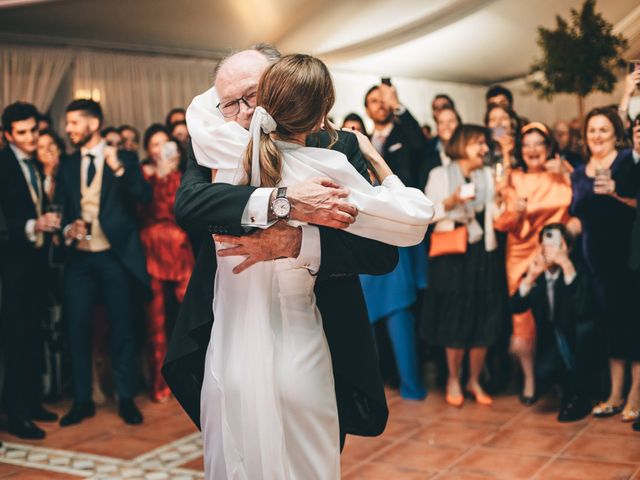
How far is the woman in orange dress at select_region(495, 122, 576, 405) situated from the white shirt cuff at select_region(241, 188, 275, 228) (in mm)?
3279

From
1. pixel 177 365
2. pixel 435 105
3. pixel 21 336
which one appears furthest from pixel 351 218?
pixel 435 105

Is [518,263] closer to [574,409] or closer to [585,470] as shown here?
[574,409]

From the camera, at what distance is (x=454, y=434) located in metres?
4.35

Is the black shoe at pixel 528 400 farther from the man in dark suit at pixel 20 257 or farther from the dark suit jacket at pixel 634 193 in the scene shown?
the man in dark suit at pixel 20 257

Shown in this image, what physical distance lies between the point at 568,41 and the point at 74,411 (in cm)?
505

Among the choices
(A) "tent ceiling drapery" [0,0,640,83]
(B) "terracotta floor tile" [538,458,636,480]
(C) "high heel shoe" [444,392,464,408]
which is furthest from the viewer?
(A) "tent ceiling drapery" [0,0,640,83]

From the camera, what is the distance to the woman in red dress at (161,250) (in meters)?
5.39

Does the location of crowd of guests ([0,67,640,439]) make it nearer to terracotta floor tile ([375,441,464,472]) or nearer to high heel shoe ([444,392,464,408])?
high heel shoe ([444,392,464,408])

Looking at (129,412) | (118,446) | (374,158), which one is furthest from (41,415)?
(374,158)

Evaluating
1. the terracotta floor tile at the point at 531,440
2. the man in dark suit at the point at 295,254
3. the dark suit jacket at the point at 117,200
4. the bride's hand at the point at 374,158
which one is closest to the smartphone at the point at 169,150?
the dark suit jacket at the point at 117,200

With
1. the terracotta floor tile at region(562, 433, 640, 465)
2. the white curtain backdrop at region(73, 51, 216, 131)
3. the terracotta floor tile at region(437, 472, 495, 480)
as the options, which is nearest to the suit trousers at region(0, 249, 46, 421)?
the terracotta floor tile at region(437, 472, 495, 480)

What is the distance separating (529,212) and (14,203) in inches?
121

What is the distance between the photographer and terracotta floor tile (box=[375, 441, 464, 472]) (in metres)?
3.85

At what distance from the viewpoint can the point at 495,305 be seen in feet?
16.3
